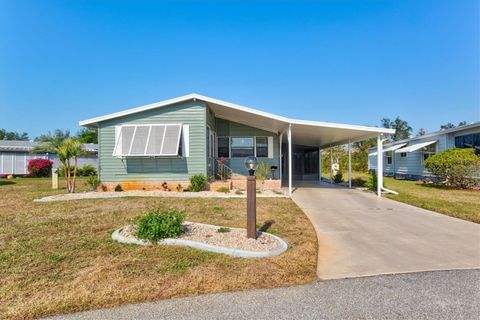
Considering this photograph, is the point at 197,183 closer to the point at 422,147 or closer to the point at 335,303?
the point at 335,303

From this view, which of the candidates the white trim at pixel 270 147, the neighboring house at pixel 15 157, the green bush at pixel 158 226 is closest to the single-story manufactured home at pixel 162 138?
the white trim at pixel 270 147

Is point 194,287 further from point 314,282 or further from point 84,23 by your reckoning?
point 84,23

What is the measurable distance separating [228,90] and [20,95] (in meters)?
18.4

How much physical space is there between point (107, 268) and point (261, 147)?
447 inches

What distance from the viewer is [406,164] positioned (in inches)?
807

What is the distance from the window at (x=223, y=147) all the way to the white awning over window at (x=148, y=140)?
342cm

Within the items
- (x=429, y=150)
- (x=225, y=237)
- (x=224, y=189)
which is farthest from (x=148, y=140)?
(x=429, y=150)

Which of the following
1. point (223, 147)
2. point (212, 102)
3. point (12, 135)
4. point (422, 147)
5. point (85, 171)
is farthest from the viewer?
point (12, 135)

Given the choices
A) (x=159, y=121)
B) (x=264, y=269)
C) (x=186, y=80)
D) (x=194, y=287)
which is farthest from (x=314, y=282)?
(x=186, y=80)

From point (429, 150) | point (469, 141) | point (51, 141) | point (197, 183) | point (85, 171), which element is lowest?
point (197, 183)

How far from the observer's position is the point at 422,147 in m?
17.7

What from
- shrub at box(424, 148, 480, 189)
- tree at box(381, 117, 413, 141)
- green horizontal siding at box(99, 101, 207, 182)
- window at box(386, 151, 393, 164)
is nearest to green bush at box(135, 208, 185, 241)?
green horizontal siding at box(99, 101, 207, 182)

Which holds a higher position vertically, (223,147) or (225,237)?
(223,147)

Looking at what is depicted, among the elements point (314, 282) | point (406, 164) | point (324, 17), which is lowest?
point (314, 282)
